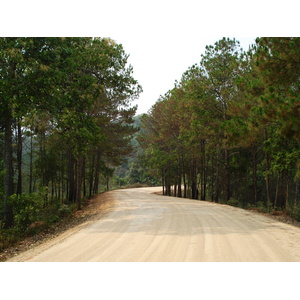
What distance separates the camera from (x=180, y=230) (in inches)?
337

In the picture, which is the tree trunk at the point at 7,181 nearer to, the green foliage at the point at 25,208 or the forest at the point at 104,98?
the forest at the point at 104,98

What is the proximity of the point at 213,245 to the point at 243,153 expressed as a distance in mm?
22045

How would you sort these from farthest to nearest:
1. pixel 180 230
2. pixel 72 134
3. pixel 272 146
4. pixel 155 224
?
pixel 272 146, pixel 72 134, pixel 155 224, pixel 180 230

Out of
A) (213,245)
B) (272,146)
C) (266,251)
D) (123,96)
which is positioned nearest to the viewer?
(266,251)

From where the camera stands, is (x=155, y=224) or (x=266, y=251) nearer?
(x=266, y=251)

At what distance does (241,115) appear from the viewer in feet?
52.4

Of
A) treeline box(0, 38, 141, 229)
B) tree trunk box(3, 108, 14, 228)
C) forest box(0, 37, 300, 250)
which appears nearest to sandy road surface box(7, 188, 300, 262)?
forest box(0, 37, 300, 250)

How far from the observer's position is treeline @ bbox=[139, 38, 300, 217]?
1046cm

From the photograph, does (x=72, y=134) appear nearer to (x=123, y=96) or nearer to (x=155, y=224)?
(x=155, y=224)

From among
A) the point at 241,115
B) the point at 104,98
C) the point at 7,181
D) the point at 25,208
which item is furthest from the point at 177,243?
the point at 104,98

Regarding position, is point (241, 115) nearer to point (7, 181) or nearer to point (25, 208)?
point (25, 208)

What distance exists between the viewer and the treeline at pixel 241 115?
10.5m
